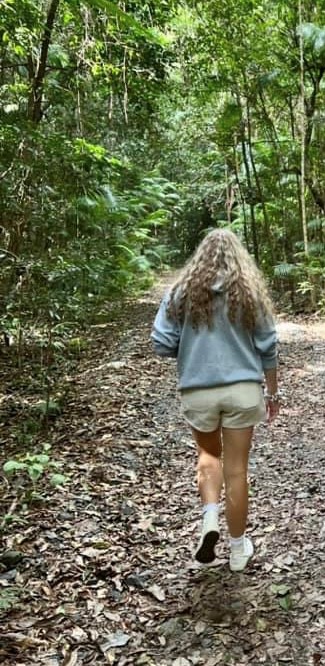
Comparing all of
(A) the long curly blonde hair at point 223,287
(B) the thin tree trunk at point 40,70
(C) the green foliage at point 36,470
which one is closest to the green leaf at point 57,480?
(C) the green foliage at point 36,470

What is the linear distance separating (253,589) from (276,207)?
11.0 metres

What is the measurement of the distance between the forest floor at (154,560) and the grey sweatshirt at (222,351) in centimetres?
99

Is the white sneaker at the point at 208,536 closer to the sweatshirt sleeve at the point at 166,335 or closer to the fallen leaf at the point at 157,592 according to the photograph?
the fallen leaf at the point at 157,592

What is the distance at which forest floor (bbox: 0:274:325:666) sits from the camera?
246 centimetres

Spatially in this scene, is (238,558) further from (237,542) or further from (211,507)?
(211,507)

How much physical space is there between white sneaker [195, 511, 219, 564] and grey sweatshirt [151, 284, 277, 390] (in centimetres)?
59

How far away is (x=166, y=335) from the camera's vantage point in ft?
9.32

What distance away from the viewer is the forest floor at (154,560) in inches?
96.7

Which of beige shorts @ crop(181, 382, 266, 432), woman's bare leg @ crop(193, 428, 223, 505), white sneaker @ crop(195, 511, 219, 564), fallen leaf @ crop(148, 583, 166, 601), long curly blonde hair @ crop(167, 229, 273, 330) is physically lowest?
fallen leaf @ crop(148, 583, 166, 601)

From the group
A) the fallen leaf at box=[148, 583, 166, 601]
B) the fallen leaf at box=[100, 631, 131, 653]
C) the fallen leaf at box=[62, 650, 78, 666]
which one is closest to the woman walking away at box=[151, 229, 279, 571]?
the fallen leaf at box=[148, 583, 166, 601]

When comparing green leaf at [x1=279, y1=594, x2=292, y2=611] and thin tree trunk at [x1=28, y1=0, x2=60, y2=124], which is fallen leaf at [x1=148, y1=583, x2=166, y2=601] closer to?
green leaf at [x1=279, y1=594, x2=292, y2=611]

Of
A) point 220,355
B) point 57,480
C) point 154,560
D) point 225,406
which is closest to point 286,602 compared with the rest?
point 154,560

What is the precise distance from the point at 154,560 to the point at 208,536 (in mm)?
596

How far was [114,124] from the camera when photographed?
1205cm
